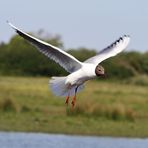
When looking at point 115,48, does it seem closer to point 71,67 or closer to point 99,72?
point 71,67

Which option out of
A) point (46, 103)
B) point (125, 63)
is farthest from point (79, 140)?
point (125, 63)

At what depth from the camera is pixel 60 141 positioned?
22.3 m

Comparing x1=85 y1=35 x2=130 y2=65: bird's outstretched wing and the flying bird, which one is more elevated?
x1=85 y1=35 x2=130 y2=65: bird's outstretched wing

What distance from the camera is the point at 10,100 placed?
84.2ft

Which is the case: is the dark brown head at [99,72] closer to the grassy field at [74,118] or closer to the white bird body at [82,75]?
the white bird body at [82,75]

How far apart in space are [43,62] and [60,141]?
853 inches

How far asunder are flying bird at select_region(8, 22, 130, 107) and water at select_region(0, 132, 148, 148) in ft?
25.1

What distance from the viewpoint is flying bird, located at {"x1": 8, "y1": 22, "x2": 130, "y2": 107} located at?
1275 centimetres

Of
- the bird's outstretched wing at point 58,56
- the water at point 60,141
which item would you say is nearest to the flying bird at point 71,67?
the bird's outstretched wing at point 58,56

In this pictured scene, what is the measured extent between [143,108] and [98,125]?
15.9 ft

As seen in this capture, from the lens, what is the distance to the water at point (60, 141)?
842 inches

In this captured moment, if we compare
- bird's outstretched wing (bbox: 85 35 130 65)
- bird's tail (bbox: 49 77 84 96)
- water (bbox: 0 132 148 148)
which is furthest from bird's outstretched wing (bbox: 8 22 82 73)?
water (bbox: 0 132 148 148)

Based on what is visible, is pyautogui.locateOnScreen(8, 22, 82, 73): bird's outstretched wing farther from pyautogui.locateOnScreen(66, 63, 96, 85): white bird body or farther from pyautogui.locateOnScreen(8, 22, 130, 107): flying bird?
pyautogui.locateOnScreen(66, 63, 96, 85): white bird body

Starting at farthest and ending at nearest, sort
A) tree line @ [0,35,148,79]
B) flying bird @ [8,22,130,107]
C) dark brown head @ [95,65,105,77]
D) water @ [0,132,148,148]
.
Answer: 1. tree line @ [0,35,148,79]
2. water @ [0,132,148,148]
3. flying bird @ [8,22,130,107]
4. dark brown head @ [95,65,105,77]
